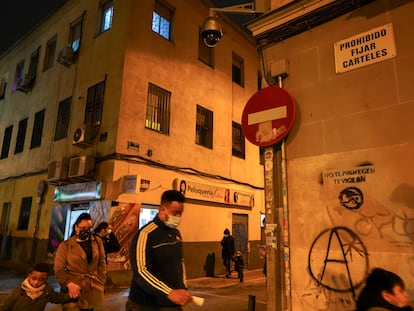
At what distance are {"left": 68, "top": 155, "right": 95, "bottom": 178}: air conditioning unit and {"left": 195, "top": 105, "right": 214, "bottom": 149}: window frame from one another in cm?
484

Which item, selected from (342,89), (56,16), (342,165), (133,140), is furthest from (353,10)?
(56,16)

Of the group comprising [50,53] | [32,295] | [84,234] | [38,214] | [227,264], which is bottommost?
[227,264]

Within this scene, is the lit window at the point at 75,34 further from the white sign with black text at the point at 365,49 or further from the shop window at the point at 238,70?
the white sign with black text at the point at 365,49

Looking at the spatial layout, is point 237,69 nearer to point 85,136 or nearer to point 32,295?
point 85,136

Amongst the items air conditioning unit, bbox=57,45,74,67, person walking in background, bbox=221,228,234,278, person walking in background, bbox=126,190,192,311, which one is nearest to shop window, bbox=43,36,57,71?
air conditioning unit, bbox=57,45,74,67

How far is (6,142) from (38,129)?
394cm

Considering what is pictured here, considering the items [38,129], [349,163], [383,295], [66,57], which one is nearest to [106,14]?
[66,57]

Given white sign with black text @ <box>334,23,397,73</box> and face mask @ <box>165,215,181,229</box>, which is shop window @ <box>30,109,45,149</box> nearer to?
white sign with black text @ <box>334,23,397,73</box>

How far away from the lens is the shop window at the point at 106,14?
13.8 metres

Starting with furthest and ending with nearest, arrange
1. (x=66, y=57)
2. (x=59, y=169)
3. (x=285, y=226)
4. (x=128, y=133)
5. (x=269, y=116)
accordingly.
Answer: (x=66, y=57) < (x=59, y=169) < (x=128, y=133) < (x=269, y=116) < (x=285, y=226)

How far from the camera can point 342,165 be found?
5133 mm

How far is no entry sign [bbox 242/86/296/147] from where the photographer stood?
564 centimetres

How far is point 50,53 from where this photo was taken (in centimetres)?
1723

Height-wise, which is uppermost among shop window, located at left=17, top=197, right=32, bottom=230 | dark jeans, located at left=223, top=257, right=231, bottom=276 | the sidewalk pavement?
shop window, located at left=17, top=197, right=32, bottom=230
